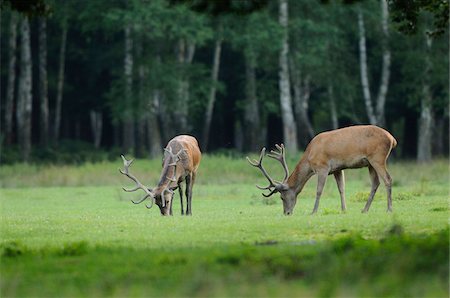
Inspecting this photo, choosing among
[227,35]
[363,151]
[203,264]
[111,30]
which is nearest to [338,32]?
[227,35]

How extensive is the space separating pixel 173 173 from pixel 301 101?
33553mm

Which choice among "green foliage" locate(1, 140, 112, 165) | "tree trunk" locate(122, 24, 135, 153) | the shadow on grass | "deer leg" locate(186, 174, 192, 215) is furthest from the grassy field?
"tree trunk" locate(122, 24, 135, 153)

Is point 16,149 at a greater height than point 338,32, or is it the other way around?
point 338,32

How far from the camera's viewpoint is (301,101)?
5725 cm

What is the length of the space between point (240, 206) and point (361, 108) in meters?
34.7

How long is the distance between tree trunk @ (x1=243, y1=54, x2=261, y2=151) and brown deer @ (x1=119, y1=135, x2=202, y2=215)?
29.9 m

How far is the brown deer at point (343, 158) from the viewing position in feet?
73.3

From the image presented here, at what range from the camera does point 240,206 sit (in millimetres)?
27000

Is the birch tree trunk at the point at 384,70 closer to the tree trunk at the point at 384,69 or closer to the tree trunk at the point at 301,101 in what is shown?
the tree trunk at the point at 384,69

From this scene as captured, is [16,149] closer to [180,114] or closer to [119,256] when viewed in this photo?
[180,114]

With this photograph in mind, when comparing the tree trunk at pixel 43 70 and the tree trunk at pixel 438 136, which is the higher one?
the tree trunk at pixel 43 70

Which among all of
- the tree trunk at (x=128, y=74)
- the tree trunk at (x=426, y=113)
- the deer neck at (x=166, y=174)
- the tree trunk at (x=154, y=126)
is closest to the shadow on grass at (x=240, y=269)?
the deer neck at (x=166, y=174)

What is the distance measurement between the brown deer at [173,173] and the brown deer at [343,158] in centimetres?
201

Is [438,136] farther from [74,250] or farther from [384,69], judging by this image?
[74,250]
